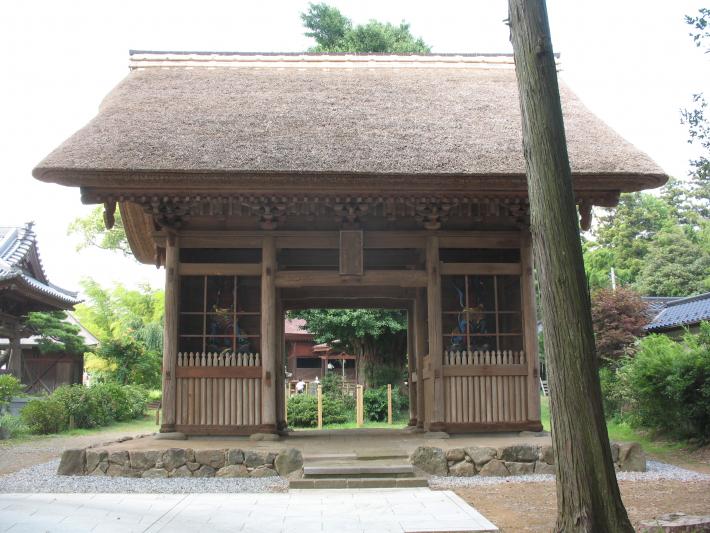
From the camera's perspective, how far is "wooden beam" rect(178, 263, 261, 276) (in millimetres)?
10711

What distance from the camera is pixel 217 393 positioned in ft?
34.0

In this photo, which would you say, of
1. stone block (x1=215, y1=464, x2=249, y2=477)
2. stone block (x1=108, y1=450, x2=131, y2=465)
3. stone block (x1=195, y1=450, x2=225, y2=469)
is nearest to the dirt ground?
stone block (x1=215, y1=464, x2=249, y2=477)

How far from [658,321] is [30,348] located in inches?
882

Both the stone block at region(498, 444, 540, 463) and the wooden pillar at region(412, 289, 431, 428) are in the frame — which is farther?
the wooden pillar at region(412, 289, 431, 428)

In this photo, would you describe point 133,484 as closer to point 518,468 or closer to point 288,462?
point 288,462

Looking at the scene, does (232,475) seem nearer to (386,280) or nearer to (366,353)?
(386,280)

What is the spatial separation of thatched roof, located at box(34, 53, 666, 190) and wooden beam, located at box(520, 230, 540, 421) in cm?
171

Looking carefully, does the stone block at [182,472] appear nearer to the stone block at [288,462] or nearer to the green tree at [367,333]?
the stone block at [288,462]

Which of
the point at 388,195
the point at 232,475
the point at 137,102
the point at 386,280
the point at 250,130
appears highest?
the point at 137,102

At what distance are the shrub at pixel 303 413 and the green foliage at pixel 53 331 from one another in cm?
907

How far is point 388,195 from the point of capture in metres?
9.82

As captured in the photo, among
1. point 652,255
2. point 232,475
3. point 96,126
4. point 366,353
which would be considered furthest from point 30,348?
point 652,255

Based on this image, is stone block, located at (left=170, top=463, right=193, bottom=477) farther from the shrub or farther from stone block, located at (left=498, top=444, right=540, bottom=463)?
the shrub

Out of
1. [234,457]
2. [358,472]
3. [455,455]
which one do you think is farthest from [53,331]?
[455,455]
